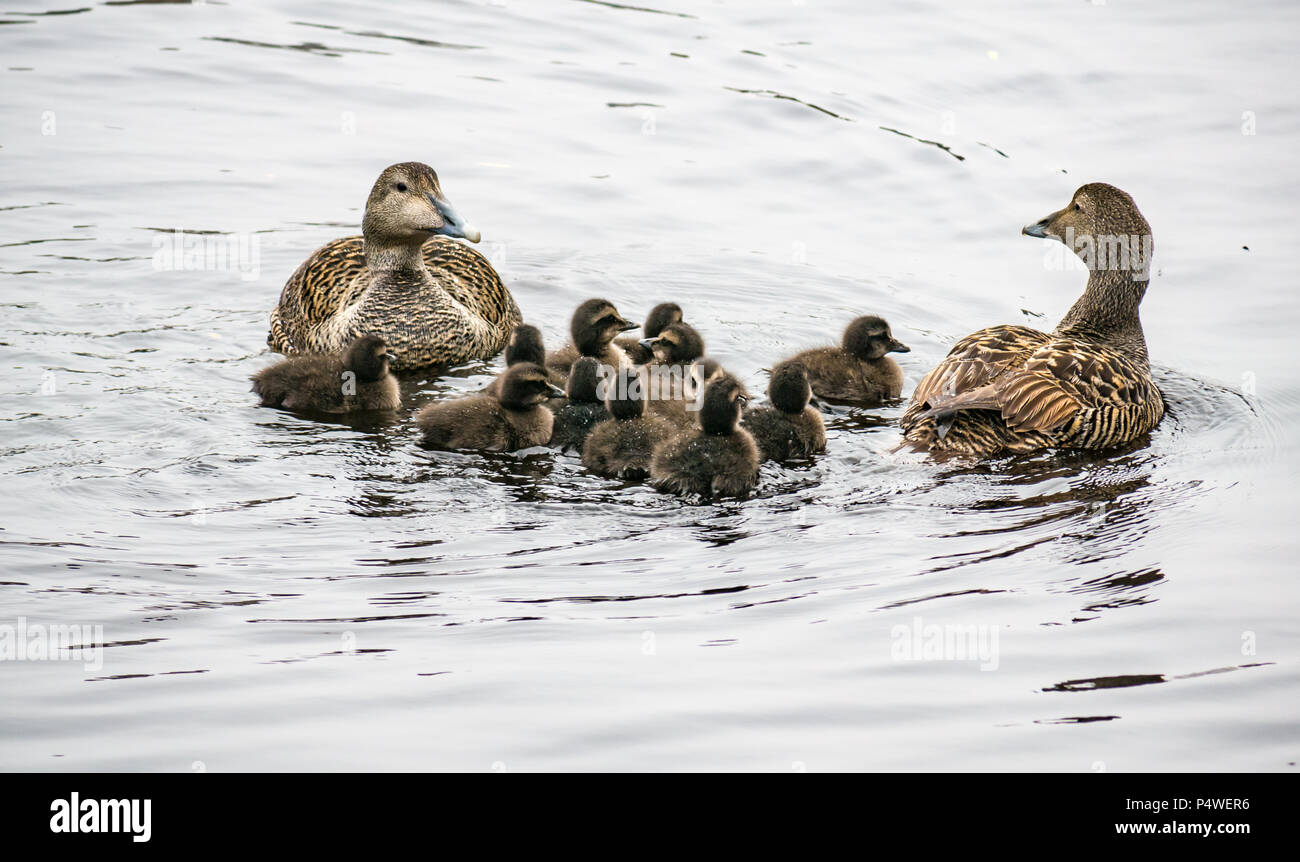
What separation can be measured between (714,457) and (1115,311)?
9.92 feet

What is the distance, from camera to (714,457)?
25.0ft

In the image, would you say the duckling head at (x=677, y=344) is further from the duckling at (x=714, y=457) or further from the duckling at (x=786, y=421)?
the duckling at (x=714, y=457)

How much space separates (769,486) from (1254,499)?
247 cm

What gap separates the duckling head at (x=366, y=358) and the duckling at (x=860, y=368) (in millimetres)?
2452

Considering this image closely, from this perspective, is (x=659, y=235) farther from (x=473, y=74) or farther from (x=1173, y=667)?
(x=1173, y=667)

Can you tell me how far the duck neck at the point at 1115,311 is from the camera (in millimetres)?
9180

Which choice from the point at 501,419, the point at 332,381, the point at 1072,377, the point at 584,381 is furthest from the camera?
the point at 332,381

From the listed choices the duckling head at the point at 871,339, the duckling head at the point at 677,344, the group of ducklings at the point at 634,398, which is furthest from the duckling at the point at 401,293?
the duckling head at the point at 871,339

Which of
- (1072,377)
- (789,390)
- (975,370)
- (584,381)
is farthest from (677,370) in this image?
(1072,377)

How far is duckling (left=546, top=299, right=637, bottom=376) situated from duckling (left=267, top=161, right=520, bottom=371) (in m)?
0.97

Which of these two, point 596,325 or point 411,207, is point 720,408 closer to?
point 596,325

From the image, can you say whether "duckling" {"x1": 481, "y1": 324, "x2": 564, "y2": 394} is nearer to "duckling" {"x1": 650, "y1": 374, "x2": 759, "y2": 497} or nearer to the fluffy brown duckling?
the fluffy brown duckling

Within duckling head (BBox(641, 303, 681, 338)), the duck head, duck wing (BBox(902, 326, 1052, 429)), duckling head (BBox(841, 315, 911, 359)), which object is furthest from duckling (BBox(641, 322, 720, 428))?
duck wing (BBox(902, 326, 1052, 429))
